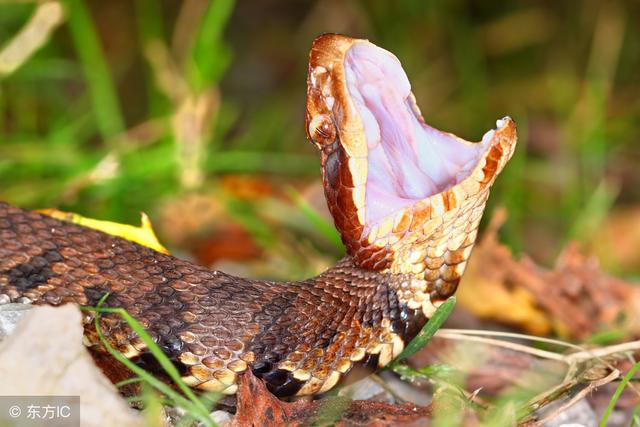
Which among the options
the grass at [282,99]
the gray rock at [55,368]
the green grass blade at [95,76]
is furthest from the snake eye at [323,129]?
the green grass blade at [95,76]

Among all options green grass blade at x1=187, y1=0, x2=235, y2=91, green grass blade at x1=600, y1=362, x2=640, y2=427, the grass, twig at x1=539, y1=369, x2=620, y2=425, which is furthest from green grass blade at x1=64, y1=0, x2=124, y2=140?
green grass blade at x1=600, y1=362, x2=640, y2=427

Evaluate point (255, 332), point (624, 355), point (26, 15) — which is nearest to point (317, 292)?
point (255, 332)

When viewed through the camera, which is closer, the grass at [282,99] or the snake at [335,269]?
the snake at [335,269]

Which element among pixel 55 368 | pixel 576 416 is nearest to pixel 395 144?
pixel 576 416

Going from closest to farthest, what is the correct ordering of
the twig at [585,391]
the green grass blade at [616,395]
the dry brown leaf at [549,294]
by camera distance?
1. the green grass blade at [616,395]
2. the twig at [585,391]
3. the dry brown leaf at [549,294]

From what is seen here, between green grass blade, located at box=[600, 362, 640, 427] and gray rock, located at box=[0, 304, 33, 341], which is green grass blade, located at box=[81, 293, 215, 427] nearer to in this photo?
gray rock, located at box=[0, 304, 33, 341]

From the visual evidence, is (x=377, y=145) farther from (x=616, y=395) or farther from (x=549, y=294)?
(x=549, y=294)

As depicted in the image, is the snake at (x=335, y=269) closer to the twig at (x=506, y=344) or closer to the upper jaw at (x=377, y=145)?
the upper jaw at (x=377, y=145)
